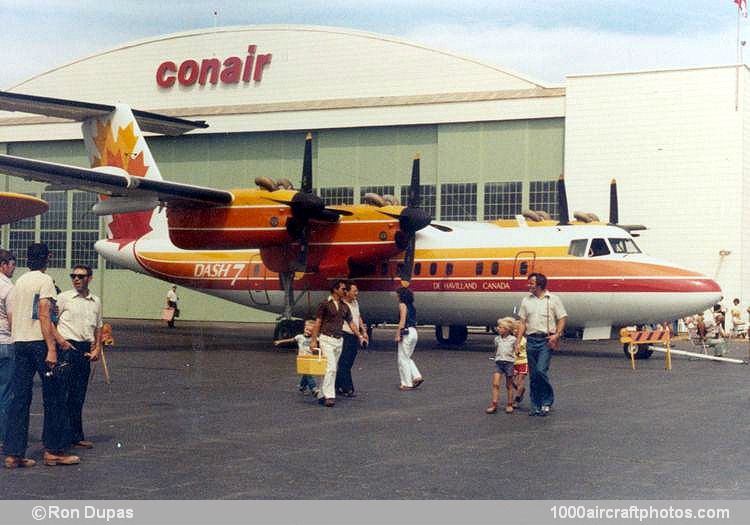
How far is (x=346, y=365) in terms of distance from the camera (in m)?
15.9

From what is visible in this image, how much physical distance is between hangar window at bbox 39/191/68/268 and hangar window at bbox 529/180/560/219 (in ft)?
76.1

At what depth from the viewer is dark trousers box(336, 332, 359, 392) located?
15.8 metres

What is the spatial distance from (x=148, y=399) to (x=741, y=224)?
29161 mm

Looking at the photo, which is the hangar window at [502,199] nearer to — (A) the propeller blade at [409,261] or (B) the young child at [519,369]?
(A) the propeller blade at [409,261]

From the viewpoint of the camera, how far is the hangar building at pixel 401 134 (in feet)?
127

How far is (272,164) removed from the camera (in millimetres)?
46188

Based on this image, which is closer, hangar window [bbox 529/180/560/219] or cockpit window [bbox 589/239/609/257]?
cockpit window [bbox 589/239/609/257]

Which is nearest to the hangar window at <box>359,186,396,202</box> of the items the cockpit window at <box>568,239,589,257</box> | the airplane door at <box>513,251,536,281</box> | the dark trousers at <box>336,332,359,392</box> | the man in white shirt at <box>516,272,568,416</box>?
the airplane door at <box>513,251,536,281</box>

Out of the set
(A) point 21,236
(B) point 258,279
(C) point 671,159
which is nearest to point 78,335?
(B) point 258,279

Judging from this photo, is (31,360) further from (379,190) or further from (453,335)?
(379,190)

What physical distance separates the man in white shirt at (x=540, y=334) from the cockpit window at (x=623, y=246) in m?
10.8

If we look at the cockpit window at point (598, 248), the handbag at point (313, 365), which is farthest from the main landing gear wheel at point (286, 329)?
the handbag at point (313, 365)

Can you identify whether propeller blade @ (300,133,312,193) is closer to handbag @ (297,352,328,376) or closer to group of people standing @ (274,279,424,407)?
group of people standing @ (274,279,424,407)

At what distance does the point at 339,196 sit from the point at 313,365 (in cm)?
3061
